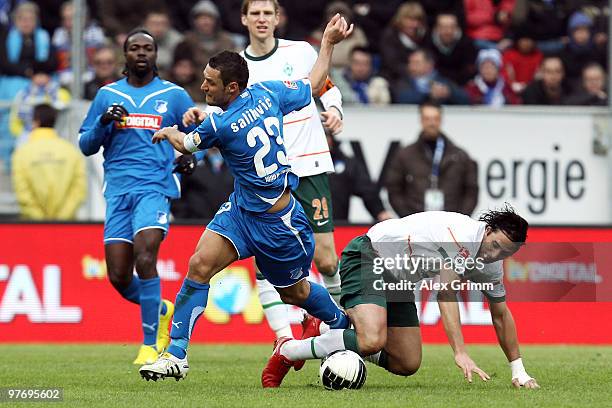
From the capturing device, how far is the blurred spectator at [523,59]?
18109 mm

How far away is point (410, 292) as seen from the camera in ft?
30.7

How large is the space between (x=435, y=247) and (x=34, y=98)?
861 centimetres

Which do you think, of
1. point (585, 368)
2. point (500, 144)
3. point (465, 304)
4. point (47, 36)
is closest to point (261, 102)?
point (585, 368)

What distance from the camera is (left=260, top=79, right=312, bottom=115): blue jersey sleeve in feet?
28.7

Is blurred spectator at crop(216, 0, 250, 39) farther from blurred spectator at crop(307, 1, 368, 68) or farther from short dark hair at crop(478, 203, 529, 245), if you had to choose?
short dark hair at crop(478, 203, 529, 245)

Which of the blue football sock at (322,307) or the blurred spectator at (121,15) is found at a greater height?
the blurred spectator at (121,15)

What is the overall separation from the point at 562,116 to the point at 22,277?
6.85 metres

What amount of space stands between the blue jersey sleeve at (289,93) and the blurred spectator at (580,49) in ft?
32.5

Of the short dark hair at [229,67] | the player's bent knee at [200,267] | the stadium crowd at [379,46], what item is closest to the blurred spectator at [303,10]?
the stadium crowd at [379,46]

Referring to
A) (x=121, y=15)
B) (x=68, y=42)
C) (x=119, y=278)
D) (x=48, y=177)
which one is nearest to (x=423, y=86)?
(x=121, y=15)

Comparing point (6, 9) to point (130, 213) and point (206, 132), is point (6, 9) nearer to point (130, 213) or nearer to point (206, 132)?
point (130, 213)

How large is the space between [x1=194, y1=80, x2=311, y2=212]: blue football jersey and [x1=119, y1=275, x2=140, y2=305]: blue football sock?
2.58m

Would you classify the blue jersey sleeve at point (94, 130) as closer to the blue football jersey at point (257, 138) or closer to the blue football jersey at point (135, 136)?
the blue football jersey at point (135, 136)

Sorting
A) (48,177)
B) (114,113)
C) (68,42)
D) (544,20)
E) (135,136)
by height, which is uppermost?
(544,20)
